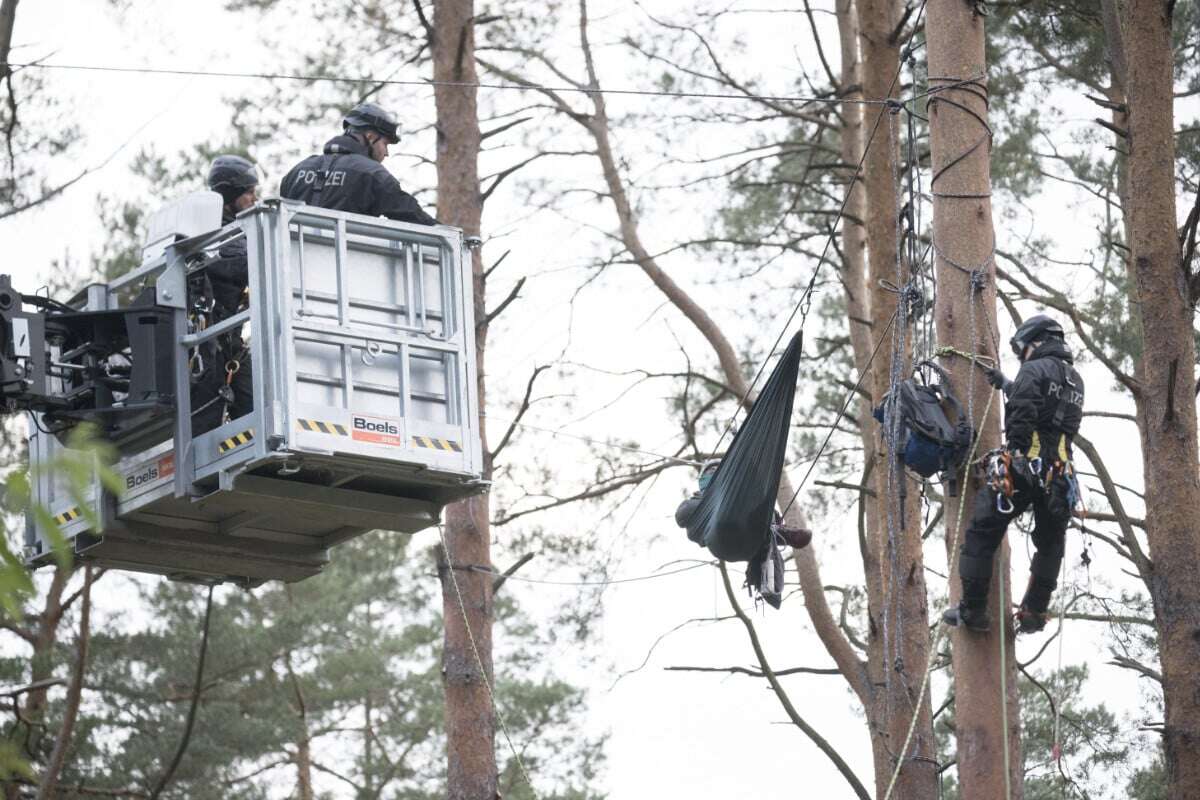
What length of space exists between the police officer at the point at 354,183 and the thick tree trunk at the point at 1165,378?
4.63m

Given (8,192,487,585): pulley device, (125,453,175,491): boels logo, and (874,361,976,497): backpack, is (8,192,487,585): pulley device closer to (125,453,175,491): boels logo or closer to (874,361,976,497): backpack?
(125,453,175,491): boels logo

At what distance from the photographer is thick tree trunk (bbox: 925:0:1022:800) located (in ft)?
30.8

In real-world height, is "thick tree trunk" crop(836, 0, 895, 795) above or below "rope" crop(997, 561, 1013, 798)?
above

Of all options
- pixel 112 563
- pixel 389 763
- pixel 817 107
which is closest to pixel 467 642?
pixel 112 563

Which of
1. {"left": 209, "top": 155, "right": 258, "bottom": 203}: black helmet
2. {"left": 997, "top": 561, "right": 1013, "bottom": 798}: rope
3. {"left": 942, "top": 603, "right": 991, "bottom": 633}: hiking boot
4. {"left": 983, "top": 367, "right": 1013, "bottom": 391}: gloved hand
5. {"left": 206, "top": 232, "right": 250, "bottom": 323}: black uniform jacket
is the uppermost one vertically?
{"left": 209, "top": 155, "right": 258, "bottom": 203}: black helmet

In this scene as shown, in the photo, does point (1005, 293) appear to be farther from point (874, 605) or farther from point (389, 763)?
point (389, 763)

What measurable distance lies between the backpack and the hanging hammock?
0.71 meters

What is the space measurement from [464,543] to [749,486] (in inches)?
205

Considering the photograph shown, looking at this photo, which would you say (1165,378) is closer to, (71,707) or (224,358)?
(224,358)

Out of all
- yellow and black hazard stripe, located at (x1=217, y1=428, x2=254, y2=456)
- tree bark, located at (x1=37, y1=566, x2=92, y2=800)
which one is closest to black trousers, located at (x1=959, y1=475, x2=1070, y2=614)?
yellow and black hazard stripe, located at (x1=217, y1=428, x2=254, y2=456)

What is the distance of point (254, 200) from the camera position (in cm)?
1019

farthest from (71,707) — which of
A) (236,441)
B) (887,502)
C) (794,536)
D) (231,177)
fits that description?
(794,536)

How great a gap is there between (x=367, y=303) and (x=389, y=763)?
18823 millimetres

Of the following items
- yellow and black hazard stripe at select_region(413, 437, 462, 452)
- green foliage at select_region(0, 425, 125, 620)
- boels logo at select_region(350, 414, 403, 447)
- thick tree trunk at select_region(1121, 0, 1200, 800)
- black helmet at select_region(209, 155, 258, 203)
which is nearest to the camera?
green foliage at select_region(0, 425, 125, 620)
